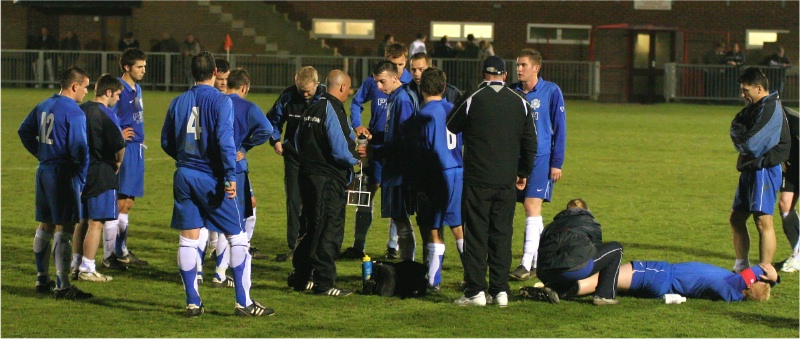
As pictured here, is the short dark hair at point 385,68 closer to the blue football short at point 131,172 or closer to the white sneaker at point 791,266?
the blue football short at point 131,172

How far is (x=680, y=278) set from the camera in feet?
29.5

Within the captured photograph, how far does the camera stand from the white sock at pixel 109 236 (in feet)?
33.6

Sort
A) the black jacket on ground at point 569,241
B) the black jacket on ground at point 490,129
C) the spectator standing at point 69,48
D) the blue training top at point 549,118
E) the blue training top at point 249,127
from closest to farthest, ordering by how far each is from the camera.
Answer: the black jacket on ground at point 490,129 → the black jacket on ground at point 569,241 → the blue training top at point 249,127 → the blue training top at point 549,118 → the spectator standing at point 69,48

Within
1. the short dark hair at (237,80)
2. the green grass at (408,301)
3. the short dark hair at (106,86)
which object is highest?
the short dark hair at (237,80)

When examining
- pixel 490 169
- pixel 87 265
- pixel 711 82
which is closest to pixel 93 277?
pixel 87 265

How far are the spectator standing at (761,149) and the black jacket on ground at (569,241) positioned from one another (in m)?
1.78

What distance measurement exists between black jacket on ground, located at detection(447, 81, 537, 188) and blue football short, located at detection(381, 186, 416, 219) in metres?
1.03

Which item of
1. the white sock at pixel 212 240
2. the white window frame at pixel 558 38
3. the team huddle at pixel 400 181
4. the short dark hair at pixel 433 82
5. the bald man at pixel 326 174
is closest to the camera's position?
the team huddle at pixel 400 181

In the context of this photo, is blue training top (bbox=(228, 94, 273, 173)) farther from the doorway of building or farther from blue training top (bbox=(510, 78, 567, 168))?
the doorway of building

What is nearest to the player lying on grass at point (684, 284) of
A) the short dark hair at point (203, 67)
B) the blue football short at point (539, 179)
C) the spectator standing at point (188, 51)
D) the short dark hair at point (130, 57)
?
the blue football short at point (539, 179)

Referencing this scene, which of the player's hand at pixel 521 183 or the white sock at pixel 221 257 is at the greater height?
the player's hand at pixel 521 183

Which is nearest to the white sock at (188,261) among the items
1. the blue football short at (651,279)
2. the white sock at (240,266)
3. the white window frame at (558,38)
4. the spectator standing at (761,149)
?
the white sock at (240,266)

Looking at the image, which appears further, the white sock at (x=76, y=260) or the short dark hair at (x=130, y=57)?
the short dark hair at (x=130, y=57)

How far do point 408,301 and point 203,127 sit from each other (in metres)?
2.14
